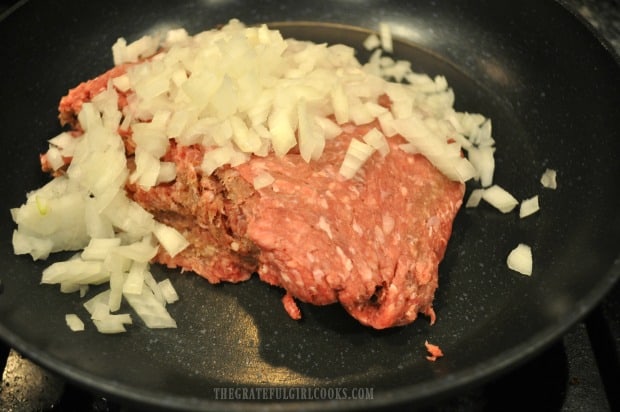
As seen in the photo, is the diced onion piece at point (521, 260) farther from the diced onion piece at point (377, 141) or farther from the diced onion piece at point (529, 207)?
the diced onion piece at point (377, 141)

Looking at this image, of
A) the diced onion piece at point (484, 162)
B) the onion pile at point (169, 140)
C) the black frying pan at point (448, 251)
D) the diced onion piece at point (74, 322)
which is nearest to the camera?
the black frying pan at point (448, 251)

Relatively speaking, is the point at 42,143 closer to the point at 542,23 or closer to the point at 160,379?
the point at 160,379

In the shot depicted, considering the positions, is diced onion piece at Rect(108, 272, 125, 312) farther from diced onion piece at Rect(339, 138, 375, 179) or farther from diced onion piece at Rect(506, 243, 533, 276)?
diced onion piece at Rect(506, 243, 533, 276)

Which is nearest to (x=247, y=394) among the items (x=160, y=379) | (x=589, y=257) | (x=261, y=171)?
(x=160, y=379)

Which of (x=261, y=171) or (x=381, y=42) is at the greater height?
(x=261, y=171)

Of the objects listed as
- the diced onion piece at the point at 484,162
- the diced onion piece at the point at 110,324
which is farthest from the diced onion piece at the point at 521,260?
the diced onion piece at the point at 110,324
